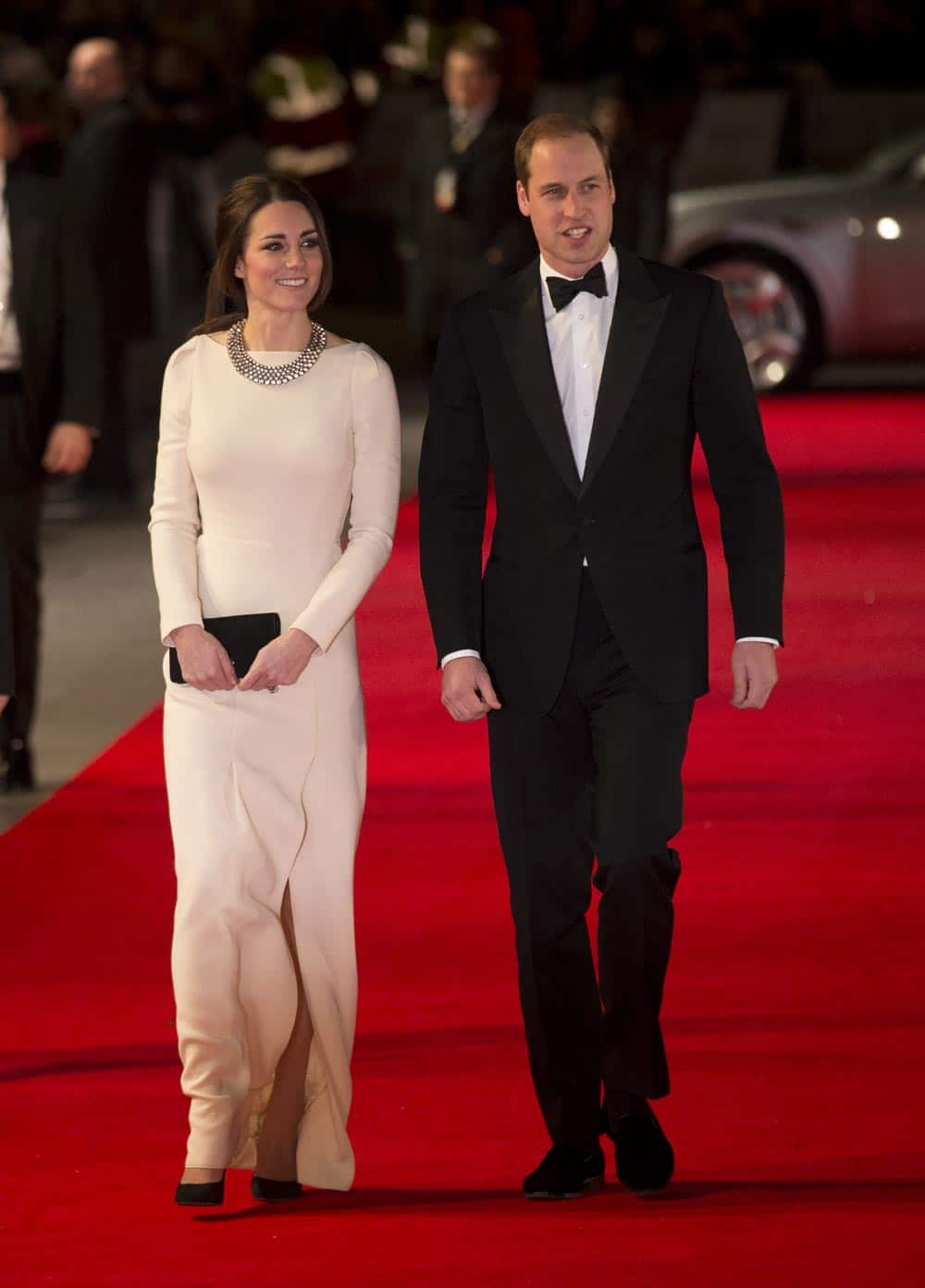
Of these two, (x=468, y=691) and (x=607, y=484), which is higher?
(x=607, y=484)

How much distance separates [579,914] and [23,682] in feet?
12.6

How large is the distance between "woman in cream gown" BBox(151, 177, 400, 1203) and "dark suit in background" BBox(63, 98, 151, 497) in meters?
8.50

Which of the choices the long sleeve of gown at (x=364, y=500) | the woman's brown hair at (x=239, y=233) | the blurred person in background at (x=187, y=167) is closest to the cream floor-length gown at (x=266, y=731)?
the long sleeve of gown at (x=364, y=500)

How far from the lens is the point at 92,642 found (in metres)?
10.7

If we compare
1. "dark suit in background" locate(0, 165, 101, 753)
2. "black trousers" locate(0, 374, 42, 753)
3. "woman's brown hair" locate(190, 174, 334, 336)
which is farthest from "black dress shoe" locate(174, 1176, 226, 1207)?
"dark suit in background" locate(0, 165, 101, 753)

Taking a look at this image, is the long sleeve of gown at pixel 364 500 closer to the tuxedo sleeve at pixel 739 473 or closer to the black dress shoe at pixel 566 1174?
the tuxedo sleeve at pixel 739 473

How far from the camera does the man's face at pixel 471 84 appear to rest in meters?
14.0

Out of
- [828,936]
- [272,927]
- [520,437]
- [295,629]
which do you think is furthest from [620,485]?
[828,936]

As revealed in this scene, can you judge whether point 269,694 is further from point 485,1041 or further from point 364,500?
point 485,1041

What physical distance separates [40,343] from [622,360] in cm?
345

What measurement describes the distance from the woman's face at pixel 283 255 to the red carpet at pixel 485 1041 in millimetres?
1524

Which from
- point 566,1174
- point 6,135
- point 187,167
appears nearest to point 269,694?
point 566,1174

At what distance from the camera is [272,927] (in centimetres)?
475

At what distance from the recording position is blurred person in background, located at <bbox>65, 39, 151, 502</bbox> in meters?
13.3
